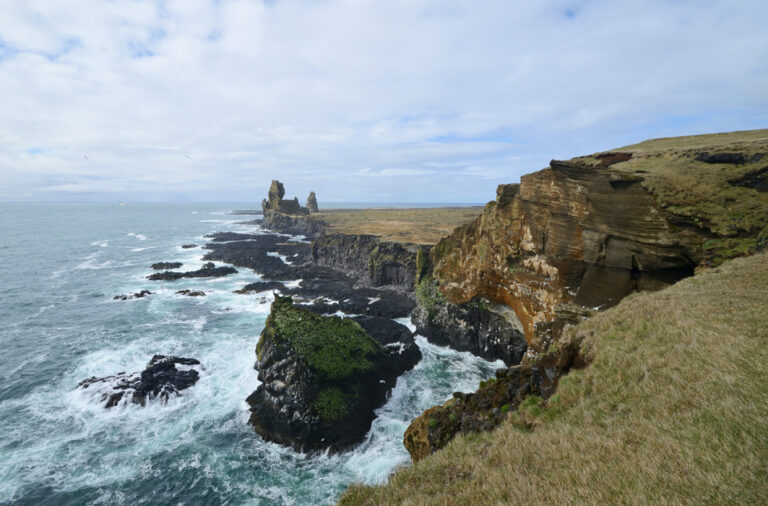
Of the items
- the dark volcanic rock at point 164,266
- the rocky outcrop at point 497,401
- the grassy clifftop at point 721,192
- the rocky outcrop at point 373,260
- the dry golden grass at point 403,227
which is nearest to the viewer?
the rocky outcrop at point 497,401

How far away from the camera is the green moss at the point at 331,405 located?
2009cm

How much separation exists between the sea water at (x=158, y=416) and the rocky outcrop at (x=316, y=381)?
0.87 meters

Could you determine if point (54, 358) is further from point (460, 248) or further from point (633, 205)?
point (633, 205)

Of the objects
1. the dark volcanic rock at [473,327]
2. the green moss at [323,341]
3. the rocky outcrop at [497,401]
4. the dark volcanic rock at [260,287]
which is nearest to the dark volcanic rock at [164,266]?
the dark volcanic rock at [260,287]

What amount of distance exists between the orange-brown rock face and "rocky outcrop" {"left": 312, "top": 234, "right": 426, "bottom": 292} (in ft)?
67.2

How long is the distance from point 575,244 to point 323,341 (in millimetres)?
18176

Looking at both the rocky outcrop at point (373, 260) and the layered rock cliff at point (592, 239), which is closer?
the layered rock cliff at point (592, 239)

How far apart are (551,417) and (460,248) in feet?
76.6

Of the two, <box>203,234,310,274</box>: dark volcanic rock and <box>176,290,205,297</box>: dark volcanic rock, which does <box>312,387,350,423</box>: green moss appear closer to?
<box>176,290,205,297</box>: dark volcanic rock

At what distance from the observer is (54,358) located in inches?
1166

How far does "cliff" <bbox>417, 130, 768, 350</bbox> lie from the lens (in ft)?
53.5

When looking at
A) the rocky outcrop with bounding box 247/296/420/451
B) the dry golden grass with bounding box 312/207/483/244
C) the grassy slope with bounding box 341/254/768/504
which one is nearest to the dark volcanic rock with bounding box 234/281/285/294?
the dry golden grass with bounding box 312/207/483/244

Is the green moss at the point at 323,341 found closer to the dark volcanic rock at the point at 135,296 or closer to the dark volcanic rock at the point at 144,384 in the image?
the dark volcanic rock at the point at 144,384

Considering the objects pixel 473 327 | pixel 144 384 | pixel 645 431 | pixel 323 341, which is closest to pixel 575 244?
pixel 473 327
